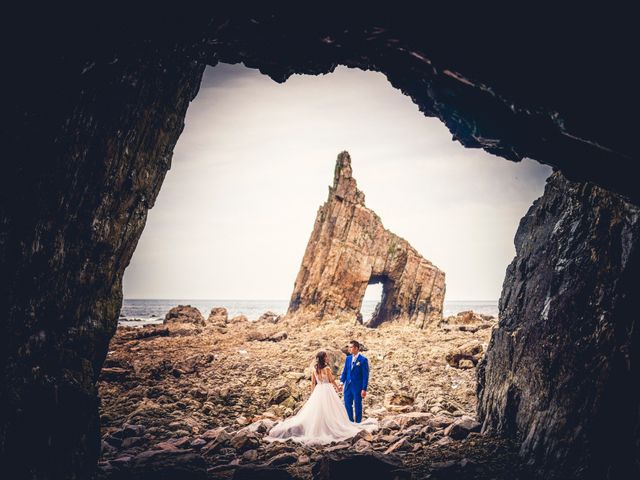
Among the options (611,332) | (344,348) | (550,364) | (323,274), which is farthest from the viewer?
(323,274)

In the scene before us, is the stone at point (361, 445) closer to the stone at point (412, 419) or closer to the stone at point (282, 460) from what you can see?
the stone at point (412, 419)

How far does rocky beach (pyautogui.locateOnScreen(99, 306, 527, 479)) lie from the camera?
18.7ft

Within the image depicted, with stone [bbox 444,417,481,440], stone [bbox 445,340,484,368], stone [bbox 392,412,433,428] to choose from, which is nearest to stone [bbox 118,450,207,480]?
stone [bbox 392,412,433,428]

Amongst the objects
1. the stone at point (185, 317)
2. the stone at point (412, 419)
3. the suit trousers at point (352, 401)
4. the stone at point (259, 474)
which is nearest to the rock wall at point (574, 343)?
the stone at point (412, 419)

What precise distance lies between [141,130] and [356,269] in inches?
1183

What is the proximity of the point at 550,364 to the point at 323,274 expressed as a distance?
96.3 feet

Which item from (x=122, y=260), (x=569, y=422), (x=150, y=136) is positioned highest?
(x=150, y=136)

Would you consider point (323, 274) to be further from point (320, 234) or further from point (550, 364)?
point (550, 364)

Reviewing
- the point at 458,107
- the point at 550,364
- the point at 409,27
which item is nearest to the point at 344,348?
the point at 550,364

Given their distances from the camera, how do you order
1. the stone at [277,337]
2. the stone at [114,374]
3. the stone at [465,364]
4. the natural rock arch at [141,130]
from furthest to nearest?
the stone at [277,337] → the stone at [465,364] → the stone at [114,374] → the natural rock arch at [141,130]

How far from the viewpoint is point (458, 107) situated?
583cm

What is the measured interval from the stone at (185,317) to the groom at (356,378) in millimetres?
25677

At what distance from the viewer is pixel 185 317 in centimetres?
3353

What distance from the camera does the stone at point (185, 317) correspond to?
32781mm
